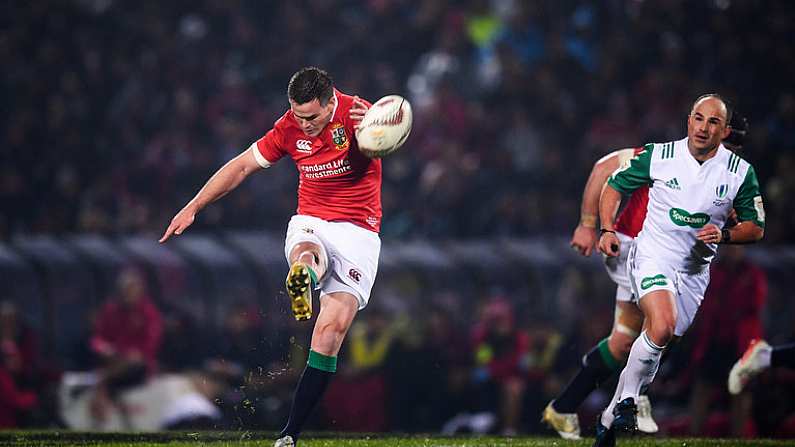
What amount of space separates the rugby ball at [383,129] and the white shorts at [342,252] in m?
0.63

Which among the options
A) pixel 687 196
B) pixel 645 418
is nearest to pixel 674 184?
pixel 687 196

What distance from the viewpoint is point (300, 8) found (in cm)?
2014

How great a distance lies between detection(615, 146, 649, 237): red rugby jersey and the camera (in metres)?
9.48

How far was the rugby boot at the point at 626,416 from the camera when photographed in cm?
797

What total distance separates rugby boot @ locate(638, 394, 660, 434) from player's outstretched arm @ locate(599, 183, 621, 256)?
55.9 inches

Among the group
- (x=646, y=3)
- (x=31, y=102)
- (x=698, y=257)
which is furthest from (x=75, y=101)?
(x=698, y=257)

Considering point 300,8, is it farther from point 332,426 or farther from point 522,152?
point 332,426

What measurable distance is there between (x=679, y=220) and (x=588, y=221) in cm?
118

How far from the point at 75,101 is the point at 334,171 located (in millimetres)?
10415

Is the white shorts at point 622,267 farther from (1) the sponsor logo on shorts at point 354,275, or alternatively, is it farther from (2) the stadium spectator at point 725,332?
(2) the stadium spectator at point 725,332

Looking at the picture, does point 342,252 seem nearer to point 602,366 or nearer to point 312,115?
point 312,115

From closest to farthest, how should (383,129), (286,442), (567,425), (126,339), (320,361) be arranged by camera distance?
(286,442) → (320,361) → (383,129) → (567,425) → (126,339)

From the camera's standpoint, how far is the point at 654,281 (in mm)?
8422

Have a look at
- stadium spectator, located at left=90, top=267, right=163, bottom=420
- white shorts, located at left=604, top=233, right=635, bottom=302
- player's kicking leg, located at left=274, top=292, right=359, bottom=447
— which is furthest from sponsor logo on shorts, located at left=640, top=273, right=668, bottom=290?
stadium spectator, located at left=90, top=267, right=163, bottom=420
